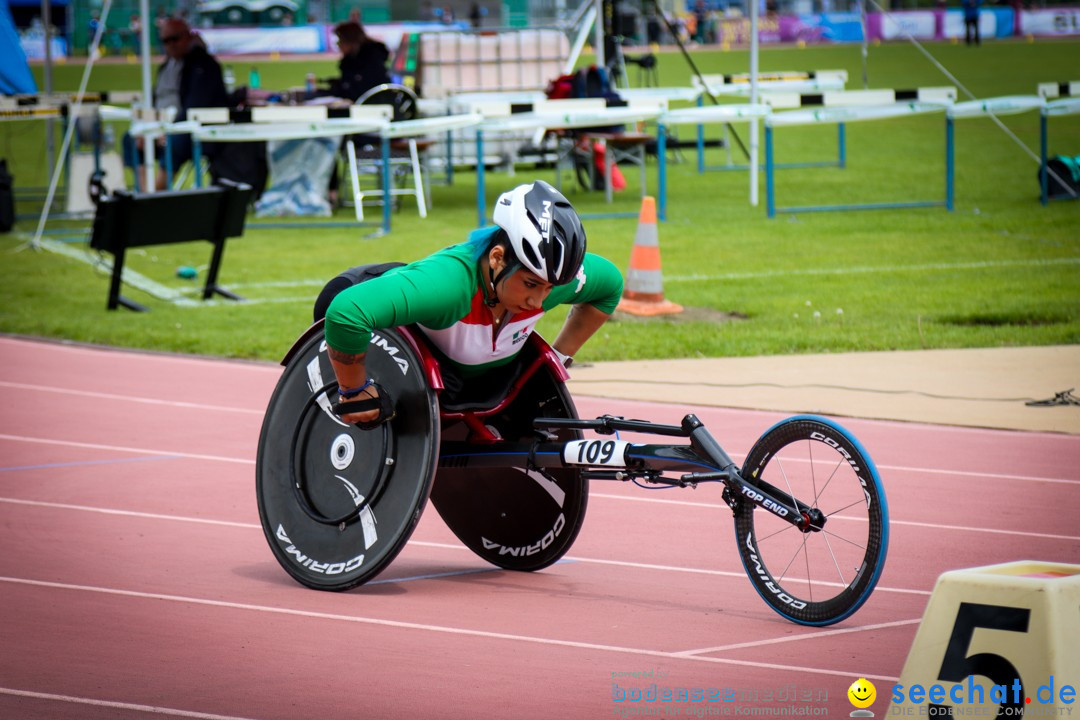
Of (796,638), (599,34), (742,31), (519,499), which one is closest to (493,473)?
(519,499)

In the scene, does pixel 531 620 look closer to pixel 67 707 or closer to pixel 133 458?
pixel 67 707

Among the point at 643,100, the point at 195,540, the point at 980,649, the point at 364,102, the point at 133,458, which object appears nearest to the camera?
the point at 980,649

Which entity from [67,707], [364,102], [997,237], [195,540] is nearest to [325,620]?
[67,707]

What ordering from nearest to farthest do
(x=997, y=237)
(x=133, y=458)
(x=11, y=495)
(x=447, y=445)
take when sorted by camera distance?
(x=447, y=445), (x=11, y=495), (x=133, y=458), (x=997, y=237)

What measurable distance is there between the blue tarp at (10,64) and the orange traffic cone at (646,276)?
13977 mm

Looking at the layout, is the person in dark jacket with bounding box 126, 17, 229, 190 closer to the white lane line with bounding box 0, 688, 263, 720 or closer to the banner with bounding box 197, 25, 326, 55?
the white lane line with bounding box 0, 688, 263, 720

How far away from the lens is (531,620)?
17.9ft

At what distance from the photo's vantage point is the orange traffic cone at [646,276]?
12320mm

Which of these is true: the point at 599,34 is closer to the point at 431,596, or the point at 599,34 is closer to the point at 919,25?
the point at 431,596

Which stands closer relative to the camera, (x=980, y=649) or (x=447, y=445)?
→ (x=980, y=649)

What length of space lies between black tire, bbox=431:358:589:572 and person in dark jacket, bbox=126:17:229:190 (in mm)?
13994

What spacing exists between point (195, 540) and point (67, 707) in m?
2.32

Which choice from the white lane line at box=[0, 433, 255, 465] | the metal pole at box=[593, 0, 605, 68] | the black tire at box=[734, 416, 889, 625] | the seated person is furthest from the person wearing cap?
the metal pole at box=[593, 0, 605, 68]

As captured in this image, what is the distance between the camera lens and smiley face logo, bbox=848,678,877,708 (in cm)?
433
